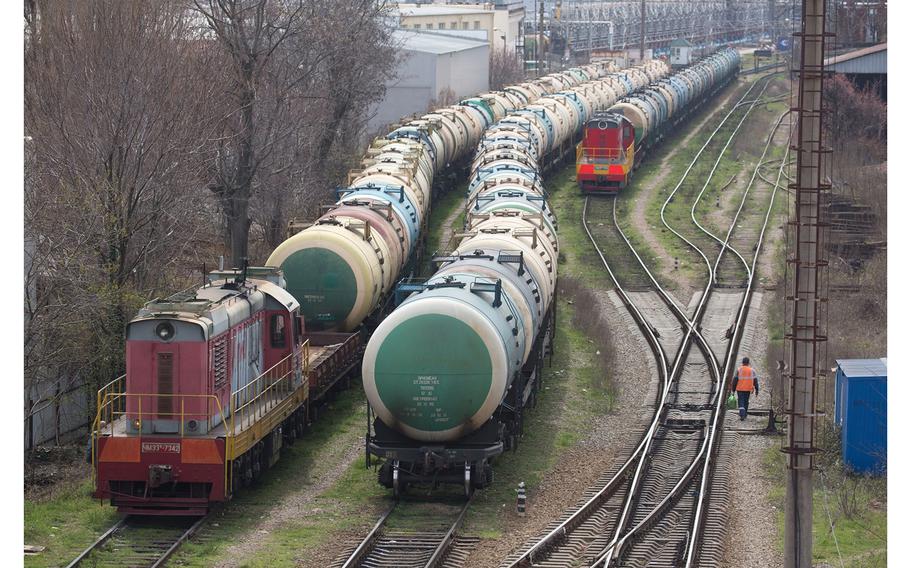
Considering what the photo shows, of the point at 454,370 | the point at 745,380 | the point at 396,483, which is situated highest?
the point at 454,370

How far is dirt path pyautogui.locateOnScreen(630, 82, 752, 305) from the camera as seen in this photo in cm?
3844

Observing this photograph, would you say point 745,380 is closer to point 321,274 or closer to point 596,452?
point 596,452

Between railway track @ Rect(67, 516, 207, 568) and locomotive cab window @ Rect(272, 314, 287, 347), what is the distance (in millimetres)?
3986

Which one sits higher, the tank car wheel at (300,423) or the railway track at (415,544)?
the tank car wheel at (300,423)

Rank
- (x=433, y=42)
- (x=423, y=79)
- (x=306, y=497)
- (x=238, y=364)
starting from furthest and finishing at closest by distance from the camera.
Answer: (x=433, y=42) < (x=423, y=79) < (x=238, y=364) < (x=306, y=497)

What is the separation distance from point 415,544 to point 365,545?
2.59 feet

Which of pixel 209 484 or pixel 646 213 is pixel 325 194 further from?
pixel 209 484

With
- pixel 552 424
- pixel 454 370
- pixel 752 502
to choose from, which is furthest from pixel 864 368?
pixel 454 370

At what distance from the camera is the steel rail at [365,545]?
59.8 feet

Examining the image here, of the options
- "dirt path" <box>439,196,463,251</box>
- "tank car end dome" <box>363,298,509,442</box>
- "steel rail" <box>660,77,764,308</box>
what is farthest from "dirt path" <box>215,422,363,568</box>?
"dirt path" <box>439,196,463,251</box>

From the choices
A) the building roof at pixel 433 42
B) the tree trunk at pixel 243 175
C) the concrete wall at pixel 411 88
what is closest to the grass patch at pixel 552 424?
the tree trunk at pixel 243 175

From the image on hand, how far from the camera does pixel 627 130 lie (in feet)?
177

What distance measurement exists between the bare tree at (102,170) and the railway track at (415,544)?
6.92m

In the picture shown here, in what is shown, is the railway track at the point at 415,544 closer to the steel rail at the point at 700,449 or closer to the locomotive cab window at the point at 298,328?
the steel rail at the point at 700,449
